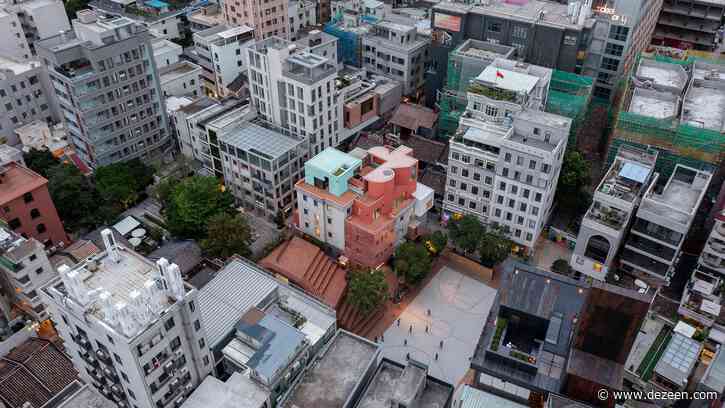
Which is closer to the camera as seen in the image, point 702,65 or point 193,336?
point 193,336

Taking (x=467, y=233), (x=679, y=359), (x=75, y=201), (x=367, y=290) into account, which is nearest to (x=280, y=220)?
(x=367, y=290)

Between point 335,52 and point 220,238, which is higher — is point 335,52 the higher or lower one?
the higher one

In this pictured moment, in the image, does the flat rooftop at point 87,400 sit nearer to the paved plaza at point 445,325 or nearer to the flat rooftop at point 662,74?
the paved plaza at point 445,325

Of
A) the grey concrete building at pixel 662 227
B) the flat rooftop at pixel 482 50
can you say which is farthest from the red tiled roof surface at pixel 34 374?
the flat rooftop at pixel 482 50

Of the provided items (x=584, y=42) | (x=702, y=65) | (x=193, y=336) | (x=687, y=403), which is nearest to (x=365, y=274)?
(x=193, y=336)

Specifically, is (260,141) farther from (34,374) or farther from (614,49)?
(614,49)

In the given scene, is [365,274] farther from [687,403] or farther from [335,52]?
[335,52]

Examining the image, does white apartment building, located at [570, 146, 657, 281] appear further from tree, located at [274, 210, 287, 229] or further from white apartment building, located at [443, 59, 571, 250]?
tree, located at [274, 210, 287, 229]
